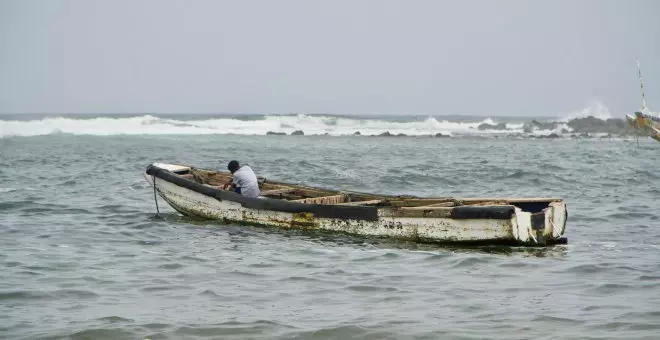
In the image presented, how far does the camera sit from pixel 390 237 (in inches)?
487

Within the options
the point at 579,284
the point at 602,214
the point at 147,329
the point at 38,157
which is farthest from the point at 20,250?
the point at 38,157

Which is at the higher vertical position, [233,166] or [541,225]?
[233,166]

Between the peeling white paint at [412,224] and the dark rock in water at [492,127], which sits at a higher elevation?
the dark rock in water at [492,127]

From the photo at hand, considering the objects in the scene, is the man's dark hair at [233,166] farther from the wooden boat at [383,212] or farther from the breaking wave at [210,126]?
the breaking wave at [210,126]

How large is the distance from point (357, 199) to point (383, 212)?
178 centimetres

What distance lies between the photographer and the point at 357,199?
14.2 metres

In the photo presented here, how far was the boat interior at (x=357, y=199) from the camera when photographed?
498 inches

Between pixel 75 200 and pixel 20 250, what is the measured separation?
635cm

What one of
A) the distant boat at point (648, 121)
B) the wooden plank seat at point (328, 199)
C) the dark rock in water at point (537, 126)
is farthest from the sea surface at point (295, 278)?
the dark rock in water at point (537, 126)

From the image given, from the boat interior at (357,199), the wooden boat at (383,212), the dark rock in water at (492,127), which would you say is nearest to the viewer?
the wooden boat at (383,212)

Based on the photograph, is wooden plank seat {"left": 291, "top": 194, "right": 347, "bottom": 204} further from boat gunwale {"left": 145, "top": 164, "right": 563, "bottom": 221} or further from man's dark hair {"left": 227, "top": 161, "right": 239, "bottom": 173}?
man's dark hair {"left": 227, "top": 161, "right": 239, "bottom": 173}

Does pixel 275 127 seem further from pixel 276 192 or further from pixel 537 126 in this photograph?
pixel 276 192

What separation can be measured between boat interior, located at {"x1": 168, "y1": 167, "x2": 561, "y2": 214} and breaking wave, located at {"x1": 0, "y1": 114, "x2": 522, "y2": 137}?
38.4 metres

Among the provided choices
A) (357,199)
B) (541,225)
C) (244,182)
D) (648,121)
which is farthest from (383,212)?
(648,121)
